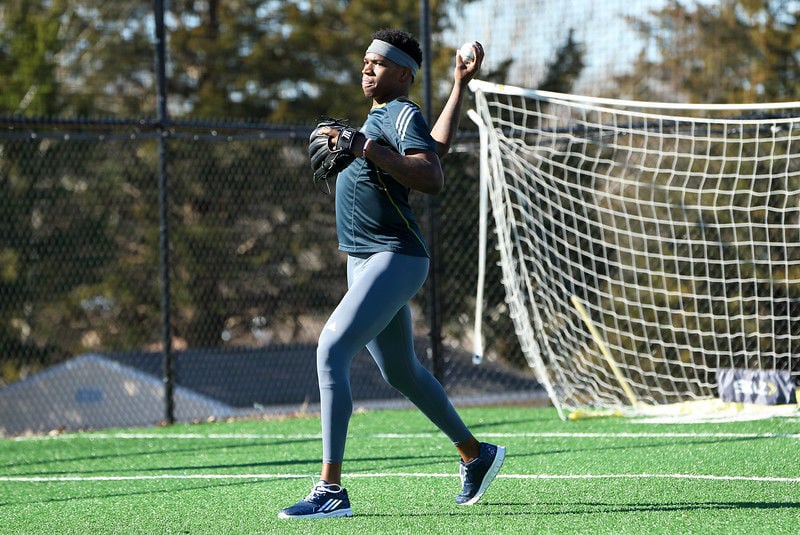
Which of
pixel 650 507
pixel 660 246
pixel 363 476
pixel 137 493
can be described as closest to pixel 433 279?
pixel 660 246

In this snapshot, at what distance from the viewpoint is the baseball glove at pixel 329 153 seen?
4555 mm

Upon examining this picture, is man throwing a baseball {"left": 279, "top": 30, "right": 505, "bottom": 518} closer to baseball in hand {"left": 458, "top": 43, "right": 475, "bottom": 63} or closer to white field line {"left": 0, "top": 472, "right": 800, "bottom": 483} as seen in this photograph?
baseball in hand {"left": 458, "top": 43, "right": 475, "bottom": 63}

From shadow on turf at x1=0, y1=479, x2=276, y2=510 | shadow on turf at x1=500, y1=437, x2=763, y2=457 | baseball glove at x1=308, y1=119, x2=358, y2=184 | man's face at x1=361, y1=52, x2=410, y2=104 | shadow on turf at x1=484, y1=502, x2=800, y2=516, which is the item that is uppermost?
man's face at x1=361, y1=52, x2=410, y2=104

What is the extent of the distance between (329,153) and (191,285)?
11.4 m

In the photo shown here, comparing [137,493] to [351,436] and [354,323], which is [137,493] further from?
[351,436]

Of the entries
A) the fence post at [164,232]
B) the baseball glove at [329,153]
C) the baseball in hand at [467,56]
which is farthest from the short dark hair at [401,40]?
the fence post at [164,232]

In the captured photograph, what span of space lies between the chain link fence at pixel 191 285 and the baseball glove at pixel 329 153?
5578 mm

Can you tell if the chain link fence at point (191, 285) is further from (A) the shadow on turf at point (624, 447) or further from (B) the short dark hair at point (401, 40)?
(B) the short dark hair at point (401, 40)

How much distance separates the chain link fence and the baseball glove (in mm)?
5578

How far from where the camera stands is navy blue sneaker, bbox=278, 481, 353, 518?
463 centimetres

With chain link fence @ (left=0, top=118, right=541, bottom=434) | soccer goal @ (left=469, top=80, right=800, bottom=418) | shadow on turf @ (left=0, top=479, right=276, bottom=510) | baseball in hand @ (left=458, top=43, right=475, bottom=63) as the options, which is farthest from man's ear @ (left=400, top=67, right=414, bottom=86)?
chain link fence @ (left=0, top=118, right=541, bottom=434)

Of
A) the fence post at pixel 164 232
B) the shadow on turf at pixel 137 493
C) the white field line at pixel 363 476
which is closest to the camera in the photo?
the white field line at pixel 363 476

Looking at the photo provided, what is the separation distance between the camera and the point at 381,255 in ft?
15.5

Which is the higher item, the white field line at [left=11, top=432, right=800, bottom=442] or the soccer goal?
the soccer goal
